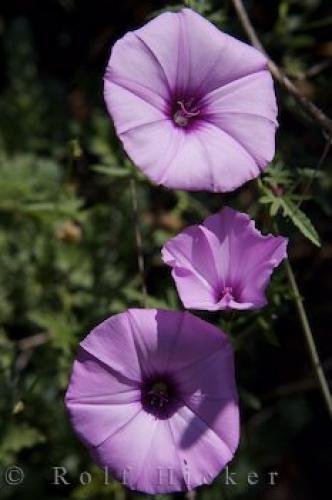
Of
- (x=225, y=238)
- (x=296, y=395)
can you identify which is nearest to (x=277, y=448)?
(x=296, y=395)

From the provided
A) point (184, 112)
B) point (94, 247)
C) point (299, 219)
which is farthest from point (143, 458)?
point (94, 247)

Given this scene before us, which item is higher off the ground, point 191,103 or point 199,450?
point 191,103

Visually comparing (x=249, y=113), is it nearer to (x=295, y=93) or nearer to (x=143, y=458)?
(x=295, y=93)

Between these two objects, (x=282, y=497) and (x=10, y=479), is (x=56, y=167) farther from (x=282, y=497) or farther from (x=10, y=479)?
(x=282, y=497)

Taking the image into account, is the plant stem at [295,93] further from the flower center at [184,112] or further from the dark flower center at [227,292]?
the dark flower center at [227,292]

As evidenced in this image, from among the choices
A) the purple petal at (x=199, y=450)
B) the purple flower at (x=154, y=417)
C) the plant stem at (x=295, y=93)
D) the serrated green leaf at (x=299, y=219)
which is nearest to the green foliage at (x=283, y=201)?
the serrated green leaf at (x=299, y=219)

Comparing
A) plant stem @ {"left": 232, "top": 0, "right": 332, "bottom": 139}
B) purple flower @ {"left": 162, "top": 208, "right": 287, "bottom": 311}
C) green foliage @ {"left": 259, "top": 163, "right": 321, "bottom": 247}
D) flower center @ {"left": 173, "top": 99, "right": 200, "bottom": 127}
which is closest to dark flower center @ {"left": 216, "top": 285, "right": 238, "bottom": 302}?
purple flower @ {"left": 162, "top": 208, "right": 287, "bottom": 311}
